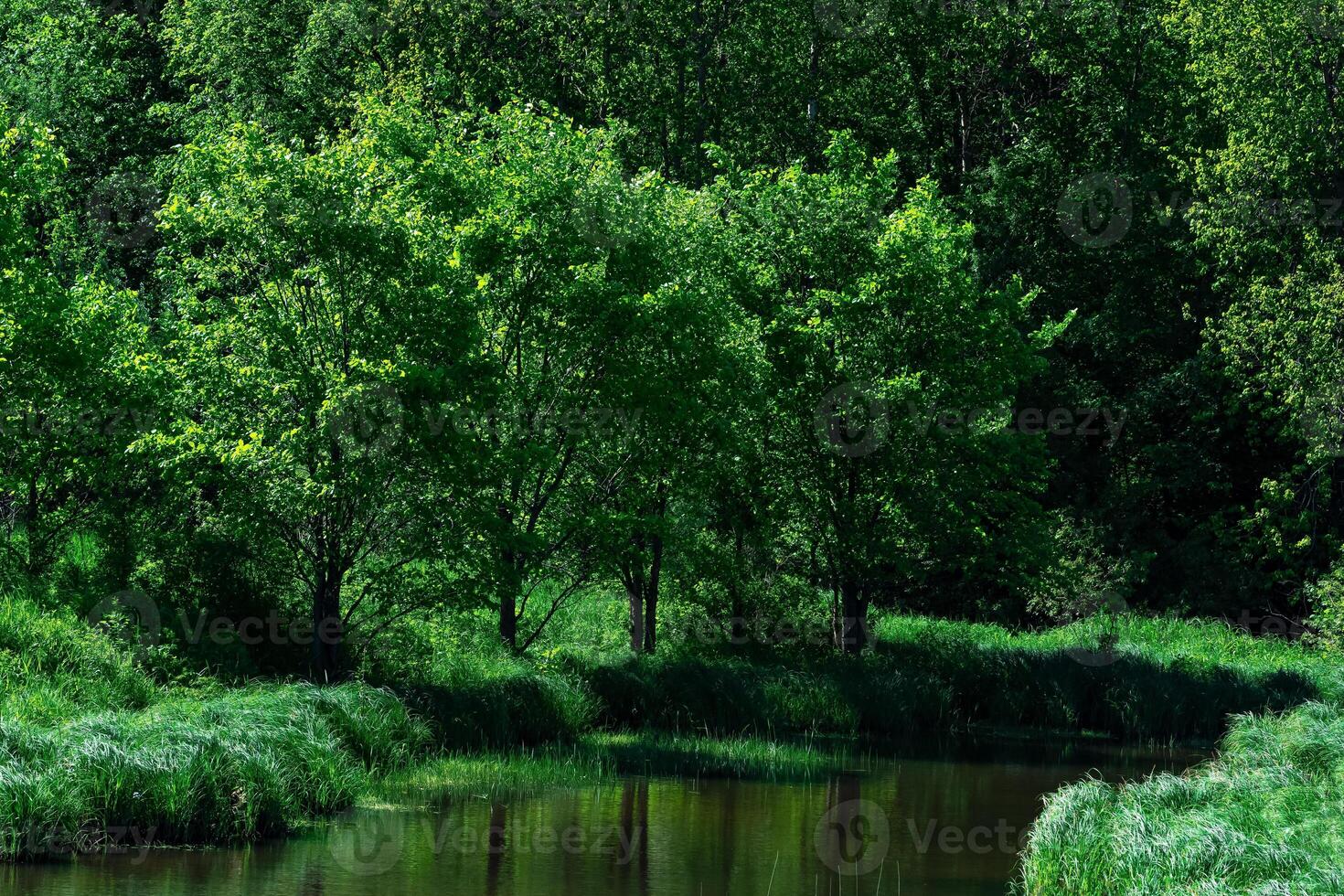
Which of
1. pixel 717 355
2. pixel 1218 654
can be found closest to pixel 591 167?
pixel 717 355

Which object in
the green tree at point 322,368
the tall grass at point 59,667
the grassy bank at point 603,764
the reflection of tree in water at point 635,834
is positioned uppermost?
the green tree at point 322,368

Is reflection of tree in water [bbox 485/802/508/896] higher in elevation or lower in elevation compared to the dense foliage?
lower

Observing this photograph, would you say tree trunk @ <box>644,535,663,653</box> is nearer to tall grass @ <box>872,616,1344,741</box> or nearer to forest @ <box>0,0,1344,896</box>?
forest @ <box>0,0,1344,896</box>

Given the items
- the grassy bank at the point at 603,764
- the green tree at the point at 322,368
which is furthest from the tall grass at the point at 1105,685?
the green tree at the point at 322,368

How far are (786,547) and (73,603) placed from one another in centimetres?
1485

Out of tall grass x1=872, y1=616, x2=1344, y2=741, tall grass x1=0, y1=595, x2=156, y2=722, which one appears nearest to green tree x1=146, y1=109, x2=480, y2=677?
tall grass x1=0, y1=595, x2=156, y2=722

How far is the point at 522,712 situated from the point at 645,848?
6.60m

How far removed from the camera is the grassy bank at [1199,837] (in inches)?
570

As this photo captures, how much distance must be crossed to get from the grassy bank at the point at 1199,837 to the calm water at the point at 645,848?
1.18 metres

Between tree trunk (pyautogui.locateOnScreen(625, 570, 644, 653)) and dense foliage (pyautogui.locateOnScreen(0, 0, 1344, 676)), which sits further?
tree trunk (pyautogui.locateOnScreen(625, 570, 644, 653))

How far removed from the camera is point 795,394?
31.4 meters

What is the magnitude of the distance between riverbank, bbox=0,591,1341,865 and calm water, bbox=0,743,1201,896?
0.68 meters

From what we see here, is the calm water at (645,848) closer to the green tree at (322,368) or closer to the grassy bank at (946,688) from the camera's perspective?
the grassy bank at (946,688)

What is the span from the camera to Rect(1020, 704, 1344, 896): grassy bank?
1448 cm
